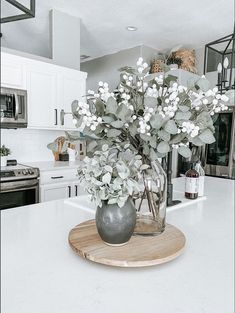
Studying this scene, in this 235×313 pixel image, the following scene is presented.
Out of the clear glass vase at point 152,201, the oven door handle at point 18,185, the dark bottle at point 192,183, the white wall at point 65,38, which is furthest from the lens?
the white wall at point 65,38

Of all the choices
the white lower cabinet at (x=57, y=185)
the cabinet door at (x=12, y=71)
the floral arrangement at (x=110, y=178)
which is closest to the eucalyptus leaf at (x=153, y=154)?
the floral arrangement at (x=110, y=178)

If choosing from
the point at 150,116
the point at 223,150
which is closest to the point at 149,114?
the point at 150,116

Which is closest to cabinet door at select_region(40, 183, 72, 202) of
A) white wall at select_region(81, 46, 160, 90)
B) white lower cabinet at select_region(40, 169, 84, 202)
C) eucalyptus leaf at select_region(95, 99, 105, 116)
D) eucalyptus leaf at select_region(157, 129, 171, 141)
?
white lower cabinet at select_region(40, 169, 84, 202)

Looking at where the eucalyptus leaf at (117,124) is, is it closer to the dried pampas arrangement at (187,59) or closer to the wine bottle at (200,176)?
the wine bottle at (200,176)

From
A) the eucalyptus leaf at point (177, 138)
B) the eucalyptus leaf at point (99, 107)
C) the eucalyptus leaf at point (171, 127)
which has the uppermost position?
the eucalyptus leaf at point (99, 107)

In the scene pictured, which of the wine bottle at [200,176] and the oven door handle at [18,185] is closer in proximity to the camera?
the wine bottle at [200,176]

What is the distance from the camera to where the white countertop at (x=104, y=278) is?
2.02 ft

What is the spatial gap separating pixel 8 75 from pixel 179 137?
2.41m

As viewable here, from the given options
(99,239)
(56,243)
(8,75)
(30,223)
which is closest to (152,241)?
(99,239)

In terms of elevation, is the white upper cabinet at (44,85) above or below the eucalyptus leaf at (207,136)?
above

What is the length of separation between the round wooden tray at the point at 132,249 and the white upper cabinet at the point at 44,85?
210cm

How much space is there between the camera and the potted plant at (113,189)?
0.80 metres

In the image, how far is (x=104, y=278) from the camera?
73 centimetres

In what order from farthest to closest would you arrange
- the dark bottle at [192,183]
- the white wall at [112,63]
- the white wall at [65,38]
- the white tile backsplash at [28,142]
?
the white wall at [112,63], the white tile backsplash at [28,142], the white wall at [65,38], the dark bottle at [192,183]
